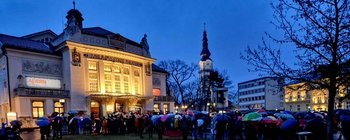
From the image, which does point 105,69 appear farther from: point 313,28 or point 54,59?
point 313,28

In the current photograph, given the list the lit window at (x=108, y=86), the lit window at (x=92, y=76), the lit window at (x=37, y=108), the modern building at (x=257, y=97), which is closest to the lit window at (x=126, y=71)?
the lit window at (x=108, y=86)

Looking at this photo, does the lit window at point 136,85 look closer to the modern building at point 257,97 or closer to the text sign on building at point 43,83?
the text sign on building at point 43,83

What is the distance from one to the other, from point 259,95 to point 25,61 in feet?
307

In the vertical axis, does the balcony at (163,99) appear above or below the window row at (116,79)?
below

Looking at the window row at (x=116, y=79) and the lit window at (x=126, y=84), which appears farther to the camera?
the lit window at (x=126, y=84)

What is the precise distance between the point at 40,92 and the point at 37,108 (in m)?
1.83

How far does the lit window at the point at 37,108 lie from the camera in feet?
108

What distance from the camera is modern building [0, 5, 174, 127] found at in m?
32.3

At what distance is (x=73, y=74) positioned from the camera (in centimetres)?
3656

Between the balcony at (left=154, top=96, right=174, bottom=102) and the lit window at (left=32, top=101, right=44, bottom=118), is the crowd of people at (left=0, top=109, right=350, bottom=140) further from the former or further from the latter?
the balcony at (left=154, top=96, right=174, bottom=102)

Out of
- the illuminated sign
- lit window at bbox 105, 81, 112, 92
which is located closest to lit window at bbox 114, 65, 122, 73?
the illuminated sign

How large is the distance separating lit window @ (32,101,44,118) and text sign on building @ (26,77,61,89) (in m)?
1.96

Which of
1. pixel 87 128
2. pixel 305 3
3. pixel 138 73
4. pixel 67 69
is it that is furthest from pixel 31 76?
pixel 305 3

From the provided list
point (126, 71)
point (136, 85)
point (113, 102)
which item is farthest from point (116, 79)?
point (136, 85)
